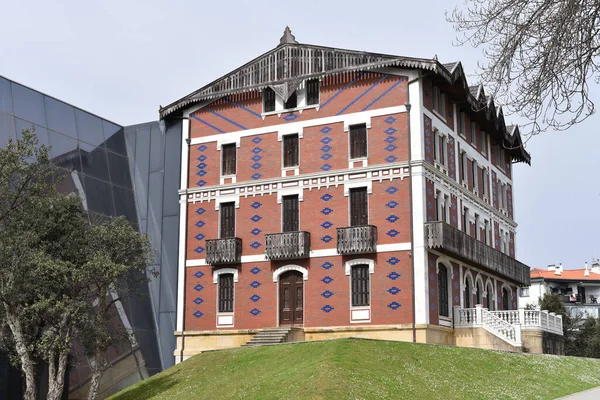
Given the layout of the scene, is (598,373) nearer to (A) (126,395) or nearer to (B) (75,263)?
(A) (126,395)

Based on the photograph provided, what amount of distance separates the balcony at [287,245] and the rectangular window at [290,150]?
11.2 feet

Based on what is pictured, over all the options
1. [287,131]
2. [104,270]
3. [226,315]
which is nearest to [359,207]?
[287,131]

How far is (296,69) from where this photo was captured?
37.8m

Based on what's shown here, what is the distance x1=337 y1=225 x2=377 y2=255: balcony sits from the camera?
1351 inches

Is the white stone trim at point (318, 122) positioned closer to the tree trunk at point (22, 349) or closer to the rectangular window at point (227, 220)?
the rectangular window at point (227, 220)

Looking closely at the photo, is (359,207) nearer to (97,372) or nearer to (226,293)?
(226,293)

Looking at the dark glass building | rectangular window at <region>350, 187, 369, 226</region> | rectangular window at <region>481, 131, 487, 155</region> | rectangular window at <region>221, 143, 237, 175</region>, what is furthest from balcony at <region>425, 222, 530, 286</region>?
the dark glass building

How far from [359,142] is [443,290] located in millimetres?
7508

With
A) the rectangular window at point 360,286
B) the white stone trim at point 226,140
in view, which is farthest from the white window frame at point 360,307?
the white stone trim at point 226,140

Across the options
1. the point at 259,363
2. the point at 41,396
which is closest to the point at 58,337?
the point at 259,363

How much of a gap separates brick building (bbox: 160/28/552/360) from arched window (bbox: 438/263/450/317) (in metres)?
0.08

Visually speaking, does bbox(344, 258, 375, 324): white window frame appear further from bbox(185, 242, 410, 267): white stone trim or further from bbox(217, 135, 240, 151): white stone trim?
bbox(217, 135, 240, 151): white stone trim

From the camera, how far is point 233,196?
3841 centimetres

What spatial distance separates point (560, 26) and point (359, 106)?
25096 millimetres
